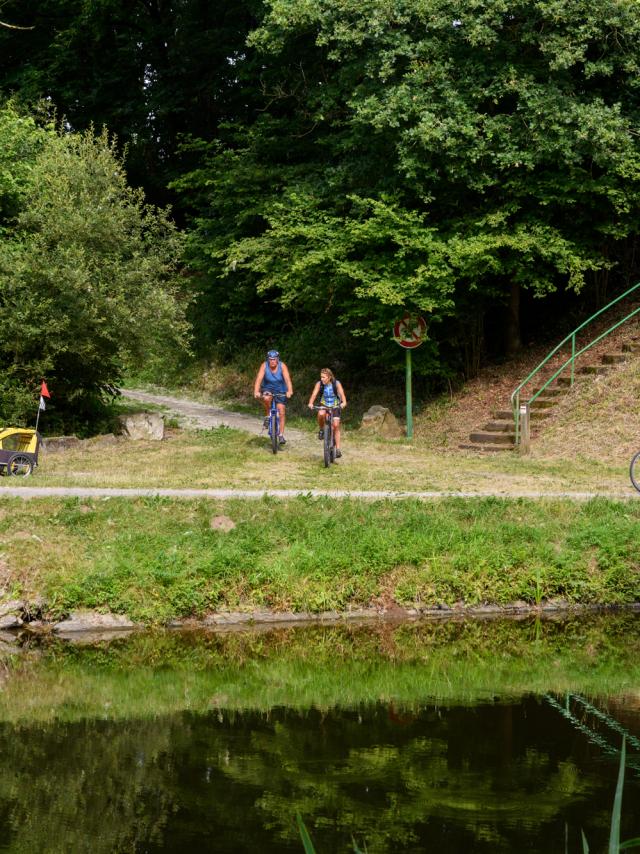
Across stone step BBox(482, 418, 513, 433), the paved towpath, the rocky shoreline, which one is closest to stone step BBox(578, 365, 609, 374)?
stone step BBox(482, 418, 513, 433)

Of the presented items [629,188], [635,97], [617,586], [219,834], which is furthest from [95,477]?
[635,97]

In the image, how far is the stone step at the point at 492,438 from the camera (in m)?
22.0

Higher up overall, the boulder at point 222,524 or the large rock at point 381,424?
the large rock at point 381,424

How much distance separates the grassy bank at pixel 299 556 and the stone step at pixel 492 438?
6888 millimetres

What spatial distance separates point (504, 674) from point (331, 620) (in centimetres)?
263

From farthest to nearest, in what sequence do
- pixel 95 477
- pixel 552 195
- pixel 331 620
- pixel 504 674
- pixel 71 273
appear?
pixel 552 195 < pixel 71 273 < pixel 95 477 < pixel 331 620 < pixel 504 674

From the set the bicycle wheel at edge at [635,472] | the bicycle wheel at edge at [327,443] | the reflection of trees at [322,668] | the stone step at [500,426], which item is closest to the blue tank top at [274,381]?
the bicycle wheel at edge at [327,443]

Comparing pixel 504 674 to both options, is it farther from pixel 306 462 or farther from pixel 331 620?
pixel 306 462

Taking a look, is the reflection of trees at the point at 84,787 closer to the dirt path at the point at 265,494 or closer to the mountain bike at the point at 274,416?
the dirt path at the point at 265,494

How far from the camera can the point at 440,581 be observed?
13516 mm

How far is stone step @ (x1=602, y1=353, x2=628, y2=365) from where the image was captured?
2377cm

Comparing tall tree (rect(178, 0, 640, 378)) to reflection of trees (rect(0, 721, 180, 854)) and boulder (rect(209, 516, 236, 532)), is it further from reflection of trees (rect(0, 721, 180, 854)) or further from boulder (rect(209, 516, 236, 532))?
reflection of trees (rect(0, 721, 180, 854))

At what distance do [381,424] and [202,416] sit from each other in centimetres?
505

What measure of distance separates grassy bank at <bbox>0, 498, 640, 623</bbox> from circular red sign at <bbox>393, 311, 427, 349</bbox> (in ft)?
28.7
